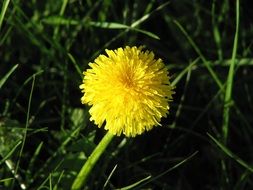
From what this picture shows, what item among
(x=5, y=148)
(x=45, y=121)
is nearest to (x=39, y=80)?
(x=45, y=121)

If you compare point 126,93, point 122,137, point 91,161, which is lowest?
point 122,137

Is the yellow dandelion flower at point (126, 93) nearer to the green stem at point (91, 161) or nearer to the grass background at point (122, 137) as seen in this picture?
the green stem at point (91, 161)

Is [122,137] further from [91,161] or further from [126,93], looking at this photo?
[126,93]

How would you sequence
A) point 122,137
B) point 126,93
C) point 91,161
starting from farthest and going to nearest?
point 122,137 → point 91,161 → point 126,93

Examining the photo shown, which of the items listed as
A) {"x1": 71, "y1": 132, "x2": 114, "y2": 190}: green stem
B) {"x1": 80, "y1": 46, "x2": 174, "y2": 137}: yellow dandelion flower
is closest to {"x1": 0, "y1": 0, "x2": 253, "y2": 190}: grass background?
{"x1": 71, "y1": 132, "x2": 114, "y2": 190}: green stem

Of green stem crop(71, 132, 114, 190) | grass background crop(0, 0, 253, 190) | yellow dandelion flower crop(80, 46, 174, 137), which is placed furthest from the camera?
grass background crop(0, 0, 253, 190)

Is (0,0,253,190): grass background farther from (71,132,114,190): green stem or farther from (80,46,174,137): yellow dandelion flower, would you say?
(80,46,174,137): yellow dandelion flower

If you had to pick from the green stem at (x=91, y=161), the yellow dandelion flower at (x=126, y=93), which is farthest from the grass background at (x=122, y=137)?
the yellow dandelion flower at (x=126, y=93)

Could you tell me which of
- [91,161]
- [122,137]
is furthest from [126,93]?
[122,137]
